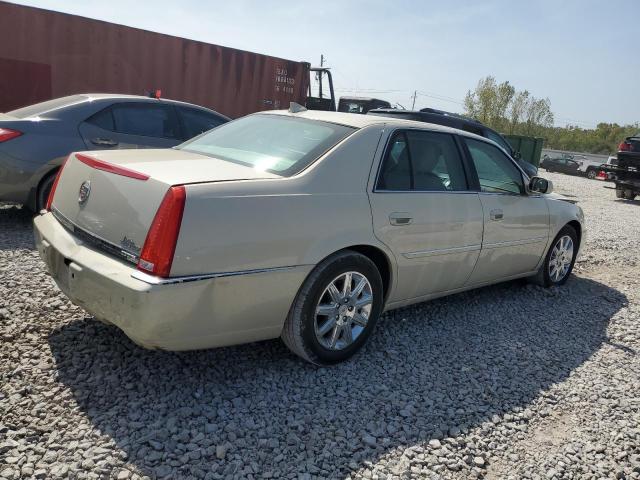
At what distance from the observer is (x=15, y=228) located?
545cm

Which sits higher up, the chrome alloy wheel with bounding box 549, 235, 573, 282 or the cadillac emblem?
the cadillac emblem

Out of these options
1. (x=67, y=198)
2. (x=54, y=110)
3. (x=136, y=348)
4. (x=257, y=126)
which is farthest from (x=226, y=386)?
(x=54, y=110)

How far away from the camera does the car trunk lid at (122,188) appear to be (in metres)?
2.53

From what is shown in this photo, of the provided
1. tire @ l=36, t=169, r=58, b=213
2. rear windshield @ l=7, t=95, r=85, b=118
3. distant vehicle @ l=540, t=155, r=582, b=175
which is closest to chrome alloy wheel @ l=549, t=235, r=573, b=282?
tire @ l=36, t=169, r=58, b=213

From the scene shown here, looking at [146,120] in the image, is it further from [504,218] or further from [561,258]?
[561,258]

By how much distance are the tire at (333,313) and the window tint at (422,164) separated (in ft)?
1.90

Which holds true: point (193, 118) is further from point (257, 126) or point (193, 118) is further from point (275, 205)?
point (275, 205)

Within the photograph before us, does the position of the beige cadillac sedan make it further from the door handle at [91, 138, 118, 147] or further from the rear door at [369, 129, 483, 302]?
the door handle at [91, 138, 118, 147]

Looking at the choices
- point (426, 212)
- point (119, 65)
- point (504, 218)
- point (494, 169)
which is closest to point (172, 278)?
point (426, 212)

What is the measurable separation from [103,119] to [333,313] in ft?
12.9

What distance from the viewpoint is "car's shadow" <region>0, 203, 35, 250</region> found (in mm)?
4852

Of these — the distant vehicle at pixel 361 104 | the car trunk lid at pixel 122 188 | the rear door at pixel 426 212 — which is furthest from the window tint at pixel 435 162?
the distant vehicle at pixel 361 104

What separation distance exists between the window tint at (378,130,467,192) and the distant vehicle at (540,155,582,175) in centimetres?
2980

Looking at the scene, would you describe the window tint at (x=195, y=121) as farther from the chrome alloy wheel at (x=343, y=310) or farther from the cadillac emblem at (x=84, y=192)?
the chrome alloy wheel at (x=343, y=310)
